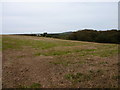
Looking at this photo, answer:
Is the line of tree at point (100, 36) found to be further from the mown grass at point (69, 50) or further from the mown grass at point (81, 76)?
the mown grass at point (81, 76)

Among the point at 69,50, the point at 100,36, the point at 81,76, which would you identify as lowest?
the point at 81,76

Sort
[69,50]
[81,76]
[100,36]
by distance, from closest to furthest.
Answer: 1. [81,76]
2. [69,50]
3. [100,36]

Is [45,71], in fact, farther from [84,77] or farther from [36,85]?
[84,77]

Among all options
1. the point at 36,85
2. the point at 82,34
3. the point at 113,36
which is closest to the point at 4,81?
the point at 36,85

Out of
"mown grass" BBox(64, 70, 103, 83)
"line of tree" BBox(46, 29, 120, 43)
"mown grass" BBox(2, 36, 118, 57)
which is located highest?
"line of tree" BBox(46, 29, 120, 43)

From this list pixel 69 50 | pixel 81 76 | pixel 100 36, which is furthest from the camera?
pixel 100 36

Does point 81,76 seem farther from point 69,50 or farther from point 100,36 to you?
point 100,36

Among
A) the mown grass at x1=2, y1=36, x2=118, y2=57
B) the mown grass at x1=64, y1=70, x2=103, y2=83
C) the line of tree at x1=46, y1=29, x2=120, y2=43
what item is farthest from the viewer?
the line of tree at x1=46, y1=29, x2=120, y2=43

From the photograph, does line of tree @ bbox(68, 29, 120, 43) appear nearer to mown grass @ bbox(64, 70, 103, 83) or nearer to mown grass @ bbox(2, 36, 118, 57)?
mown grass @ bbox(2, 36, 118, 57)

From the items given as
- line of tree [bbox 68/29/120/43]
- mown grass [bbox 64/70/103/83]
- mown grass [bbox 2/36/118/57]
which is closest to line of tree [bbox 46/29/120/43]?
line of tree [bbox 68/29/120/43]

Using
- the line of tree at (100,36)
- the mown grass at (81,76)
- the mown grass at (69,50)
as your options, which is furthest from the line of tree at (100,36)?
the mown grass at (81,76)

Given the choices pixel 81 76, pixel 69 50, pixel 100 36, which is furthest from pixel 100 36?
pixel 81 76

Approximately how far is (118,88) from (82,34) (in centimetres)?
3156

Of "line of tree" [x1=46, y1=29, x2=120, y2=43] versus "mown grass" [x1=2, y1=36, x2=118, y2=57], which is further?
"line of tree" [x1=46, y1=29, x2=120, y2=43]
